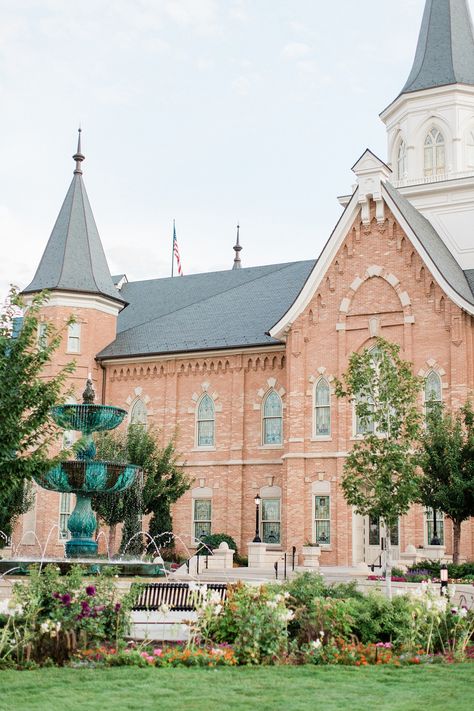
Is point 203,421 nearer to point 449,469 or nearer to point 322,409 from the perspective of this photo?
point 322,409

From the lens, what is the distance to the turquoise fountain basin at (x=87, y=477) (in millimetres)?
20188

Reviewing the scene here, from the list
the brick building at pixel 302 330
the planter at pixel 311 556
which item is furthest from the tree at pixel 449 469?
the planter at pixel 311 556

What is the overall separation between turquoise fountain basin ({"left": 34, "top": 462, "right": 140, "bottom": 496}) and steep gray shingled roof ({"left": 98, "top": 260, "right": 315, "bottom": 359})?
57.1 ft

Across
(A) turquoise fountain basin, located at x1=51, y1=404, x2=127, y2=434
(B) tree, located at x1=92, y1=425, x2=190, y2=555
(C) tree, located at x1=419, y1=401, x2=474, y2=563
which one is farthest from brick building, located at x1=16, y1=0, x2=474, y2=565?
(A) turquoise fountain basin, located at x1=51, y1=404, x2=127, y2=434

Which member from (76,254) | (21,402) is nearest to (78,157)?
(76,254)

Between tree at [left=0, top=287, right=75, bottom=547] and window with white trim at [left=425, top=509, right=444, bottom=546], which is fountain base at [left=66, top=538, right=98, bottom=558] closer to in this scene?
tree at [left=0, top=287, right=75, bottom=547]

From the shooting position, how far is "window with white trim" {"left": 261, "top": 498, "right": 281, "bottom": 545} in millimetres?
36656

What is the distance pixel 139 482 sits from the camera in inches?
1291

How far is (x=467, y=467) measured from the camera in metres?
27.7

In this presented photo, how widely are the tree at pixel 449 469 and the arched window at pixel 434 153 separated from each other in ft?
→ 47.6

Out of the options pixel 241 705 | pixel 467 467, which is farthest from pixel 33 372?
pixel 467 467

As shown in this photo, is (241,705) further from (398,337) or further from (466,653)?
(398,337)

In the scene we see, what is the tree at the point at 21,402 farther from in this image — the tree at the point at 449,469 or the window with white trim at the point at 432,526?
the window with white trim at the point at 432,526

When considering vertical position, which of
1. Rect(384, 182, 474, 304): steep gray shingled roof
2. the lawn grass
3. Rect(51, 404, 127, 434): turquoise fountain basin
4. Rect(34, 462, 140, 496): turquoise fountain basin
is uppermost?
Rect(384, 182, 474, 304): steep gray shingled roof
